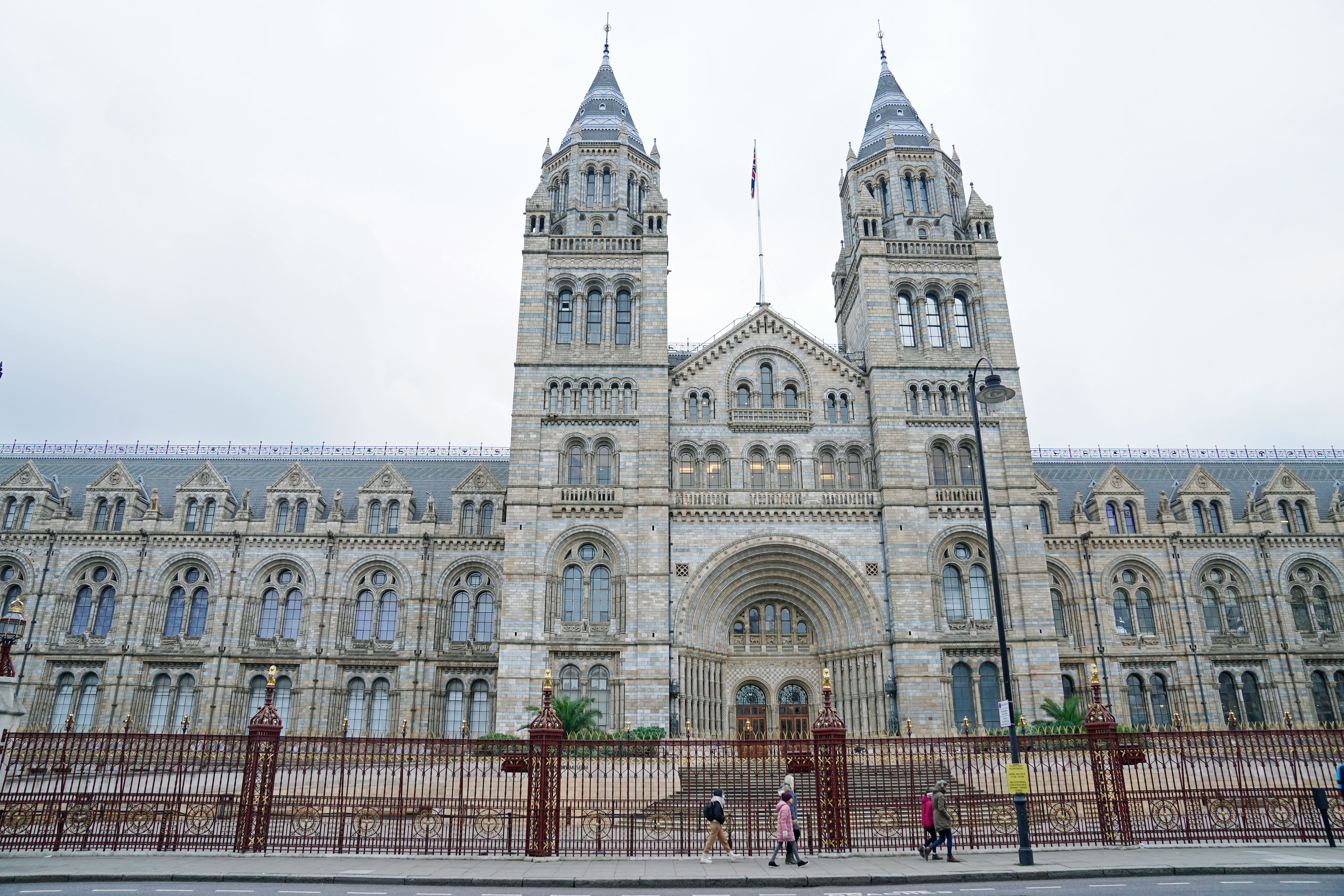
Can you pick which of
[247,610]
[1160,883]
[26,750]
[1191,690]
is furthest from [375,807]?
[1191,690]

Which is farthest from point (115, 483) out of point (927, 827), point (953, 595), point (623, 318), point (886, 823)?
point (927, 827)

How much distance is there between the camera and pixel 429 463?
49.4 metres

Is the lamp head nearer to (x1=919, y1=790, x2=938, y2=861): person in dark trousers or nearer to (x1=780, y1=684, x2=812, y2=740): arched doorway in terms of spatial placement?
(x1=919, y1=790, x2=938, y2=861): person in dark trousers

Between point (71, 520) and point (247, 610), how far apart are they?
10956 millimetres

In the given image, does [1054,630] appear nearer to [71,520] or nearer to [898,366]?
[898,366]

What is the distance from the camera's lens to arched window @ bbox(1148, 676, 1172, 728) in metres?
41.3

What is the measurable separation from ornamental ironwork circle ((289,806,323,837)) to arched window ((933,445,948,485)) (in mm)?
28911

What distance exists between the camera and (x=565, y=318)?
4000 centimetres

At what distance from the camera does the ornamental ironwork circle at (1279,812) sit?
18219mm

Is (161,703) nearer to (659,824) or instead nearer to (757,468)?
(757,468)

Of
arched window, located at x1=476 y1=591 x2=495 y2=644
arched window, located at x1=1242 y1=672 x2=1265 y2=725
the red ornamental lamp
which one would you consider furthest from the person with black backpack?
arched window, located at x1=1242 y1=672 x2=1265 y2=725

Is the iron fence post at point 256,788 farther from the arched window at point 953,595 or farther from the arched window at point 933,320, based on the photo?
the arched window at point 933,320

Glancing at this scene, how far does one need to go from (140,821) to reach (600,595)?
67.4 ft

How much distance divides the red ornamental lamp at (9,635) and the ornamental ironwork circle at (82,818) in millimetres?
3140
